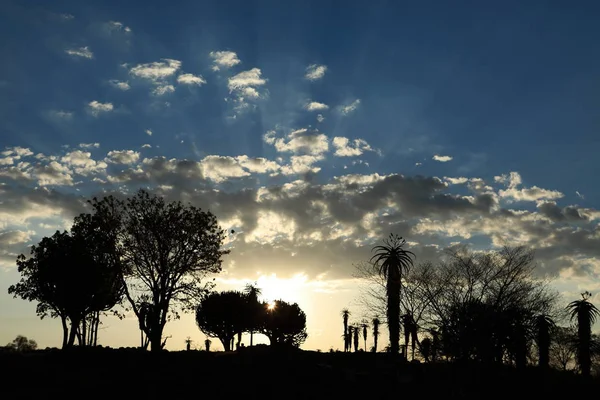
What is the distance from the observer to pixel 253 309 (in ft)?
306

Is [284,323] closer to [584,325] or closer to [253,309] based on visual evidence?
[253,309]

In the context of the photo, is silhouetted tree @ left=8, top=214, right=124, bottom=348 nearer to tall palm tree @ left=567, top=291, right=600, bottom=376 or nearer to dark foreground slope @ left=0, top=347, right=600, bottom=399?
dark foreground slope @ left=0, top=347, right=600, bottom=399

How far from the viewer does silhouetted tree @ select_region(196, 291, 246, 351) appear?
294 ft

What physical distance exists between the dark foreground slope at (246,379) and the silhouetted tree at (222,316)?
4491 cm

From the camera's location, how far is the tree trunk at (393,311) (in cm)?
4675

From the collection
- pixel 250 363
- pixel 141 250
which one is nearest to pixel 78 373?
pixel 250 363

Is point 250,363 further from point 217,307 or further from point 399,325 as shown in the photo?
point 217,307

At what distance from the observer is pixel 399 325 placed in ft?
155

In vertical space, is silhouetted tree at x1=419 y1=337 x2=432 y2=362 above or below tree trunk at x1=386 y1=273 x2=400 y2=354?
below

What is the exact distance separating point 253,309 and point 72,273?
4536 centimetres

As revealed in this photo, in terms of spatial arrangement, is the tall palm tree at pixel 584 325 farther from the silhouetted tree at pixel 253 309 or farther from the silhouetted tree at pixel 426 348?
the silhouetted tree at pixel 253 309

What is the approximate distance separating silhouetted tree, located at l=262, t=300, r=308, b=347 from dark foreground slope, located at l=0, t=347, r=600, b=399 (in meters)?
55.9

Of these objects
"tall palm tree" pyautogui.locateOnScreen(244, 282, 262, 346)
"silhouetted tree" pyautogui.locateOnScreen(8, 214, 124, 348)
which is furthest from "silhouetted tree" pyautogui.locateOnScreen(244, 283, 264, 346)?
"silhouetted tree" pyautogui.locateOnScreen(8, 214, 124, 348)

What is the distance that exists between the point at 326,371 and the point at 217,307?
2092 inches
